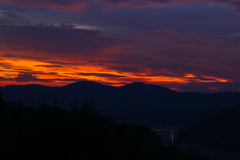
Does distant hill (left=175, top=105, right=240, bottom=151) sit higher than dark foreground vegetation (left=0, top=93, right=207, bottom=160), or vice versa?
dark foreground vegetation (left=0, top=93, right=207, bottom=160)

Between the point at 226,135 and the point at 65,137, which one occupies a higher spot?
the point at 65,137

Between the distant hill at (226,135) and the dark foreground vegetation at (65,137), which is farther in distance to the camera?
the distant hill at (226,135)

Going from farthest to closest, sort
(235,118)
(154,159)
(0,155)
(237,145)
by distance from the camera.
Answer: (235,118)
(237,145)
(154,159)
(0,155)

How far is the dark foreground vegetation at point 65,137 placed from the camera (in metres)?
18.0

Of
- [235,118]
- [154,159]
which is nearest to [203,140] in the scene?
[235,118]

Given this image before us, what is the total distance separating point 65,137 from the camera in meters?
18.5

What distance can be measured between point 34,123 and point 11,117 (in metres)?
1.96

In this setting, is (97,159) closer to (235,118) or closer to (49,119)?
(49,119)

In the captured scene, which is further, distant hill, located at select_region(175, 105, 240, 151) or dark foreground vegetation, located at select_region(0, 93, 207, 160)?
distant hill, located at select_region(175, 105, 240, 151)

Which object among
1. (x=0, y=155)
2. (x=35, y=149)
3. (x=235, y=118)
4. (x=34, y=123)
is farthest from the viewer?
(x=235, y=118)

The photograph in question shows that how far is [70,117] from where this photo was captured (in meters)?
20.0

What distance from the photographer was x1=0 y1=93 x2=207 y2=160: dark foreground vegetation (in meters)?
18.0

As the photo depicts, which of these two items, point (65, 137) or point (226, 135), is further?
point (226, 135)

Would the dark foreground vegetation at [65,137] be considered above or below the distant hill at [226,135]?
above
